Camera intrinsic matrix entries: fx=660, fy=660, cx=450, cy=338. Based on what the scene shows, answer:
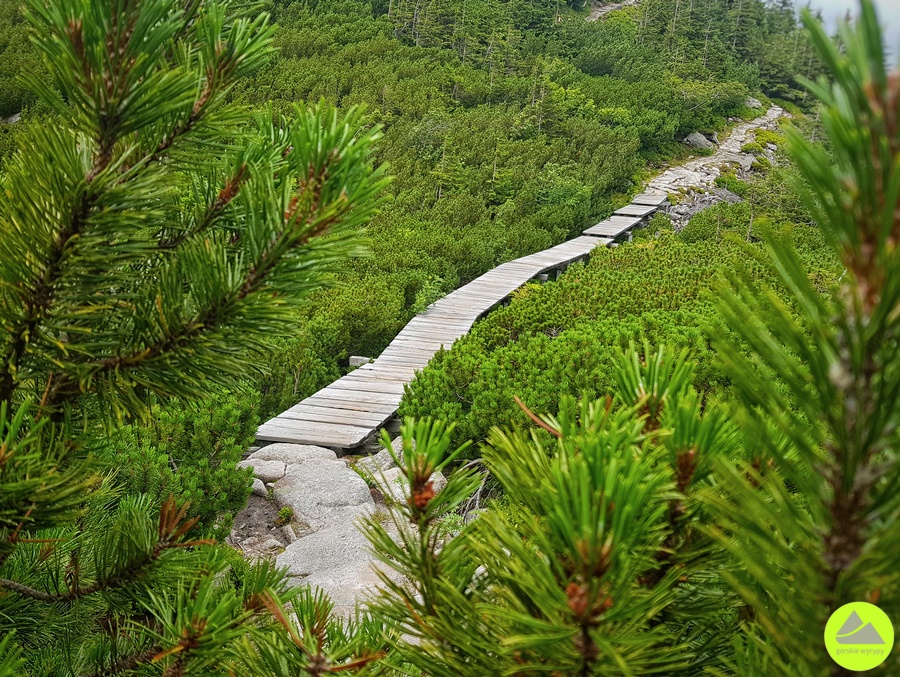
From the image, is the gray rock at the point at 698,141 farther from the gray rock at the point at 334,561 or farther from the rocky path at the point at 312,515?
the gray rock at the point at 334,561

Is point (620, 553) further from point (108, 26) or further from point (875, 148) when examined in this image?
point (108, 26)

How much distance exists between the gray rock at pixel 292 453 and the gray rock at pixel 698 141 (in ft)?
74.2

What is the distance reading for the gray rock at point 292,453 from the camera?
6.34 metres

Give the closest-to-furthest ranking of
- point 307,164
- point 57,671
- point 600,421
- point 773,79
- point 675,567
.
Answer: point 675,567 < point 600,421 < point 307,164 < point 57,671 < point 773,79

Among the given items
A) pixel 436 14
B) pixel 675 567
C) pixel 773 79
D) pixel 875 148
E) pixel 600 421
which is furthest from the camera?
pixel 773 79

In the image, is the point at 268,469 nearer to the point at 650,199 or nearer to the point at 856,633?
the point at 856,633

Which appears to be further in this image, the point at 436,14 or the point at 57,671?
the point at 436,14

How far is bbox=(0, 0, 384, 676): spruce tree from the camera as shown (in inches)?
37.5

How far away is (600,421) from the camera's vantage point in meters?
0.92

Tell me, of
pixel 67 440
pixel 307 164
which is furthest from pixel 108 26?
pixel 67 440

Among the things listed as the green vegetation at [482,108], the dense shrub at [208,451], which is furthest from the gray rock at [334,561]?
the green vegetation at [482,108]

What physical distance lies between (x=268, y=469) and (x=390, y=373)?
7.13ft

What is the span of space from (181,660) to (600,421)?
0.77 metres

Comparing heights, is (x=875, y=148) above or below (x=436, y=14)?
below
